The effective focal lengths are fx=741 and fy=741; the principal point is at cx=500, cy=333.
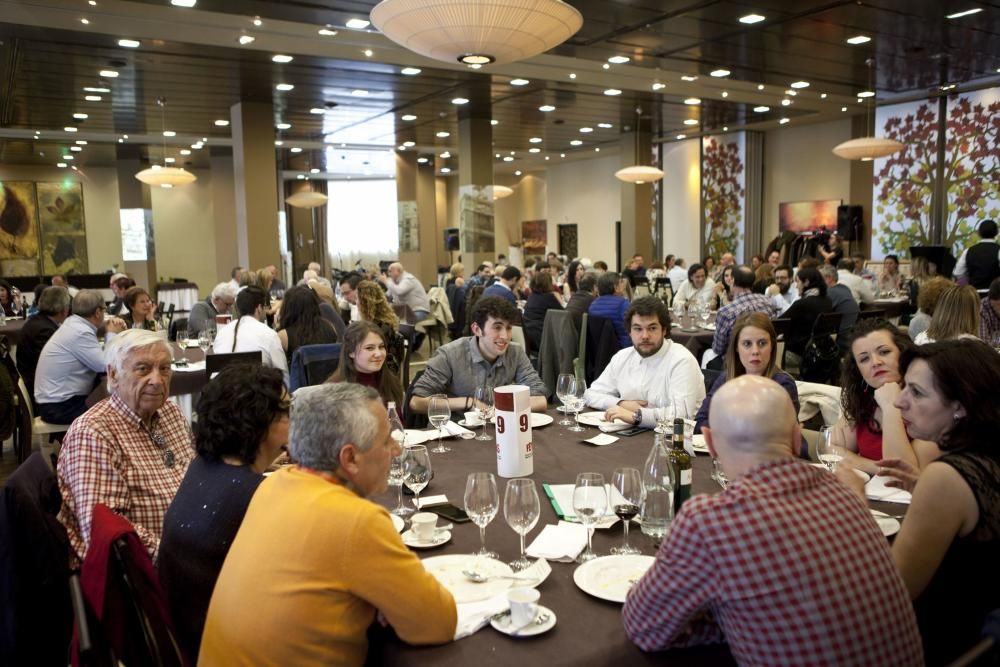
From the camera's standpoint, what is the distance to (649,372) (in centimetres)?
391

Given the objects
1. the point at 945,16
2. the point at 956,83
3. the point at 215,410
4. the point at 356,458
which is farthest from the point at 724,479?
the point at 956,83

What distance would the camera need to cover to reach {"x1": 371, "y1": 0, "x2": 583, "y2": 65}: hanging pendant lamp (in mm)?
3910

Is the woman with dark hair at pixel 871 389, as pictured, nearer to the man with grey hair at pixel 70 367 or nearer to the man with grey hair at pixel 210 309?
the man with grey hair at pixel 70 367

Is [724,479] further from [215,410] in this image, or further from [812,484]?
[215,410]

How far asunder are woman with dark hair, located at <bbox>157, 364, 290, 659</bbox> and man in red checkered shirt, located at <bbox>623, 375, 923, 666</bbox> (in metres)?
1.11

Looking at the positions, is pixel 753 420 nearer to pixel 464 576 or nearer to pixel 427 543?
pixel 464 576

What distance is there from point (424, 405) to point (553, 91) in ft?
26.9

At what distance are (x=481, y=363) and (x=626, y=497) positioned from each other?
2082mm

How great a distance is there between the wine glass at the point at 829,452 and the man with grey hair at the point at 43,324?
244 inches

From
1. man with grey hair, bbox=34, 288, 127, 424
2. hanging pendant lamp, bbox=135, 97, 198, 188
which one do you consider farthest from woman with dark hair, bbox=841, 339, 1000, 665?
hanging pendant lamp, bbox=135, 97, 198, 188

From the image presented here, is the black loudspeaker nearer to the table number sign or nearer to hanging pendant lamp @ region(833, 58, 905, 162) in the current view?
hanging pendant lamp @ region(833, 58, 905, 162)

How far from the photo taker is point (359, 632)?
1.64 meters

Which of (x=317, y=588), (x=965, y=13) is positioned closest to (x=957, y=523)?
(x=317, y=588)

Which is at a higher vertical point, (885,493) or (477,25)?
(477,25)
